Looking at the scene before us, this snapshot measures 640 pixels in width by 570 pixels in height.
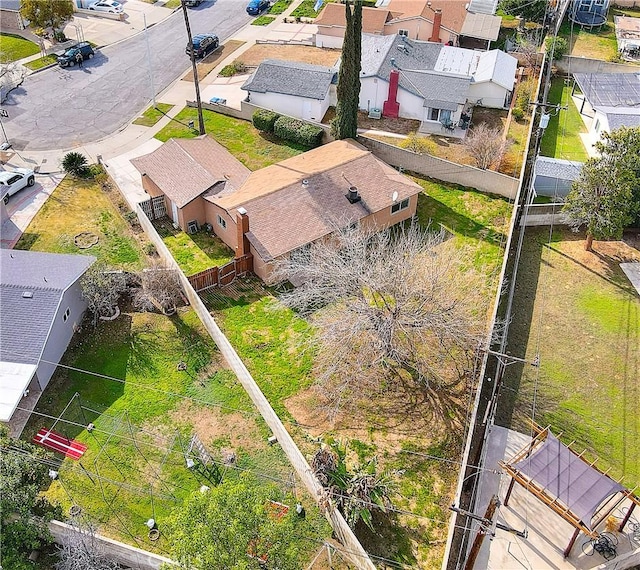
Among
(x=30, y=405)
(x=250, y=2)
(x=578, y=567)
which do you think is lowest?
(x=578, y=567)

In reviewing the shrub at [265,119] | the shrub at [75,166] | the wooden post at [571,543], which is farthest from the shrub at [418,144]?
the wooden post at [571,543]

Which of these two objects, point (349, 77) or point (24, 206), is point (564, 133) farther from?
point (24, 206)

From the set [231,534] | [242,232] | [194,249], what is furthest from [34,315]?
[231,534]

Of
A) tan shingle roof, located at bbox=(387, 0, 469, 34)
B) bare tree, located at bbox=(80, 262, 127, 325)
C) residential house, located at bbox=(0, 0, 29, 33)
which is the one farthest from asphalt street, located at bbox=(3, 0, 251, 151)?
bare tree, located at bbox=(80, 262, 127, 325)

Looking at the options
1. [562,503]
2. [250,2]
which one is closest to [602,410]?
[562,503]

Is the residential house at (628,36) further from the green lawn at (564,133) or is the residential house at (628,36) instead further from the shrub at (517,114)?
the shrub at (517,114)

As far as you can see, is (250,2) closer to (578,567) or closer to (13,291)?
(13,291)
